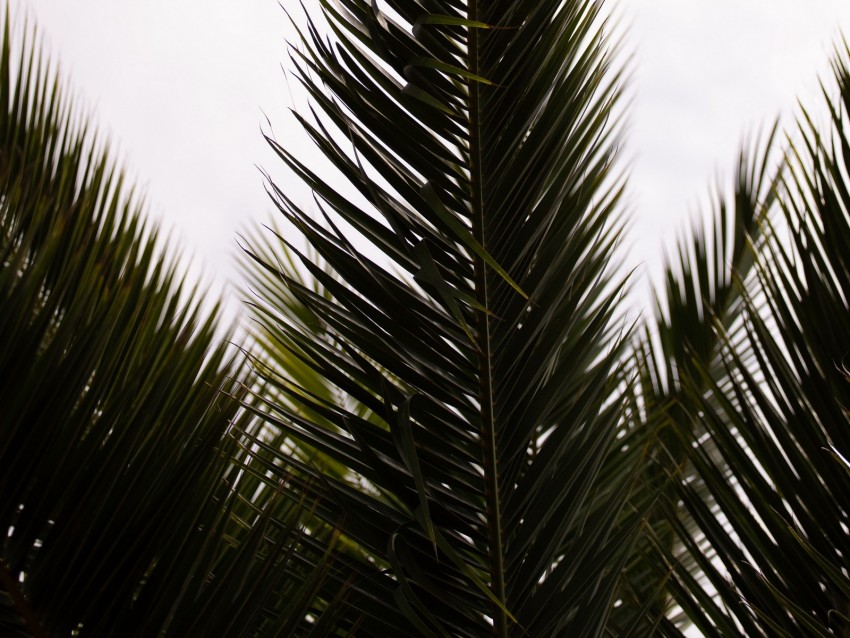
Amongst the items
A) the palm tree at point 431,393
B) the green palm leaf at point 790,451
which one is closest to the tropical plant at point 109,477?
the palm tree at point 431,393

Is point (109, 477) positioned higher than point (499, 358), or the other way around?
point (499, 358)

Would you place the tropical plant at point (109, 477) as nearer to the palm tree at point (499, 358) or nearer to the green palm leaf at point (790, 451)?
the palm tree at point (499, 358)

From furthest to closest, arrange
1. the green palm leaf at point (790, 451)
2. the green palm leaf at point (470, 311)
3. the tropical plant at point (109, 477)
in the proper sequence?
the green palm leaf at point (790, 451) → the green palm leaf at point (470, 311) → the tropical plant at point (109, 477)

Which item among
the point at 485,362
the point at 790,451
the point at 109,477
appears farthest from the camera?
the point at 790,451

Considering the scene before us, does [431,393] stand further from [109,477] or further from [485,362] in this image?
[109,477]

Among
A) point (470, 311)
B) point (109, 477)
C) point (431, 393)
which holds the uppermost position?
point (470, 311)

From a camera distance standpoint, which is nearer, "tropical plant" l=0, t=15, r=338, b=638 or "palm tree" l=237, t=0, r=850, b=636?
"tropical plant" l=0, t=15, r=338, b=638

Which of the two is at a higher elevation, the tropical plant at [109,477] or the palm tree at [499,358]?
the palm tree at [499,358]

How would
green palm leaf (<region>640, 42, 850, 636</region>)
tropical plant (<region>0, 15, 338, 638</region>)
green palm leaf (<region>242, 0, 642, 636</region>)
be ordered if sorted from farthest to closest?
green palm leaf (<region>640, 42, 850, 636</region>) < green palm leaf (<region>242, 0, 642, 636</region>) < tropical plant (<region>0, 15, 338, 638</region>)

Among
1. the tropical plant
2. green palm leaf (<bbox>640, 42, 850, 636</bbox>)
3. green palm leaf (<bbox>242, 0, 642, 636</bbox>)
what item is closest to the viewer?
the tropical plant

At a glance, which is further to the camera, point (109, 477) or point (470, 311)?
point (470, 311)

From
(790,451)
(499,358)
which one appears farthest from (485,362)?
(790,451)

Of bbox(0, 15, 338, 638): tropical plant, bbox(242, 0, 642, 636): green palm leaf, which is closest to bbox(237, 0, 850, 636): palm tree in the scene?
bbox(242, 0, 642, 636): green palm leaf

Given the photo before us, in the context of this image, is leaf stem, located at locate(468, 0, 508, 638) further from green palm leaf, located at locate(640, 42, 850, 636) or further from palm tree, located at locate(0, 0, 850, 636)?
green palm leaf, located at locate(640, 42, 850, 636)
